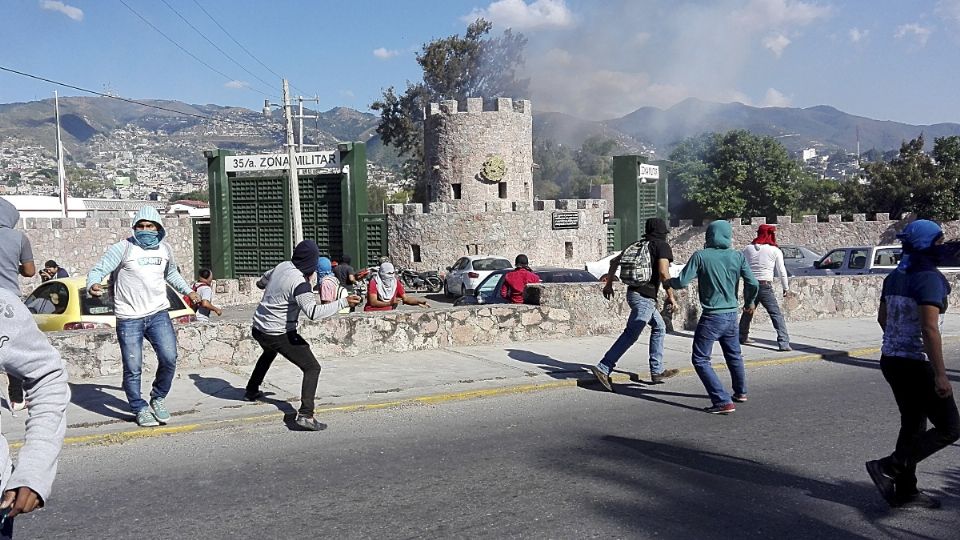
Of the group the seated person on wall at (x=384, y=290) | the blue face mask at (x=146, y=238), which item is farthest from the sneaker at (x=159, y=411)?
the seated person on wall at (x=384, y=290)

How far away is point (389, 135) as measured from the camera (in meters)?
66.3

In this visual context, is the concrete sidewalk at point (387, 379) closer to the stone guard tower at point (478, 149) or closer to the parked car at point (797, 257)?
the parked car at point (797, 257)

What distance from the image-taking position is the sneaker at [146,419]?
7.45m

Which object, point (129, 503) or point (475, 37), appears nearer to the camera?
point (129, 503)

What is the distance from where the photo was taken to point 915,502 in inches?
208

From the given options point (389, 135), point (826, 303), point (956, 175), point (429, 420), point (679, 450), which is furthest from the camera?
point (389, 135)

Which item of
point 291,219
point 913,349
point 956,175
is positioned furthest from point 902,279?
point 956,175

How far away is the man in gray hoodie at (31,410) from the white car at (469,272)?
26.0 meters

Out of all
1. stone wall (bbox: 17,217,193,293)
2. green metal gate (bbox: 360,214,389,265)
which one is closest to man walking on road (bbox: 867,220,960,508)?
green metal gate (bbox: 360,214,389,265)

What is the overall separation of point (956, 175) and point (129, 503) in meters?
50.8

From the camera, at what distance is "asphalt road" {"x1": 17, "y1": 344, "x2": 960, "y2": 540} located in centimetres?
504

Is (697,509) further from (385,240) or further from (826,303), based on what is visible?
(385,240)

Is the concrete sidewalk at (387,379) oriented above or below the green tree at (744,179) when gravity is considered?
below

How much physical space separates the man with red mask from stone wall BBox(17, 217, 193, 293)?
24.4 metres
